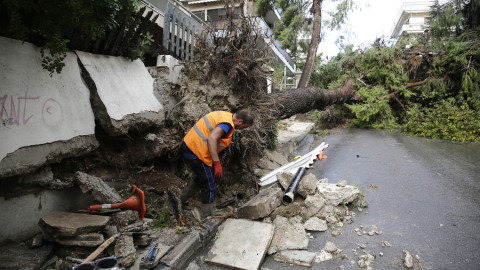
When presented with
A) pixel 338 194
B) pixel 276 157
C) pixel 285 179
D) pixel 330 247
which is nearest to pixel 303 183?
pixel 285 179

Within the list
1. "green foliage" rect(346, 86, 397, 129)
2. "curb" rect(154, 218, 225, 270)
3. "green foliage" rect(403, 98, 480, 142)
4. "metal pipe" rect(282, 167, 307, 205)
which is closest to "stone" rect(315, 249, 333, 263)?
"metal pipe" rect(282, 167, 307, 205)

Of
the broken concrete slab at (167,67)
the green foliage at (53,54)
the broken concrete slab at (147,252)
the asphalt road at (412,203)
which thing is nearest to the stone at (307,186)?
the asphalt road at (412,203)

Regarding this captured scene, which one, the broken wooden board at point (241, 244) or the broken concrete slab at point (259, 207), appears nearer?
the broken wooden board at point (241, 244)

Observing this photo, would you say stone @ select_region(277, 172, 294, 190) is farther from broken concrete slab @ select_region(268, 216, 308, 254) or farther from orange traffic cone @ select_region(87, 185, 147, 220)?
orange traffic cone @ select_region(87, 185, 147, 220)

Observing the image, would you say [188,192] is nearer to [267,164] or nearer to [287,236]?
[287,236]

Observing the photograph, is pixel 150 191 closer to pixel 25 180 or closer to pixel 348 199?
pixel 25 180

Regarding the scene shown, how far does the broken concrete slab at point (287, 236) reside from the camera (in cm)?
285

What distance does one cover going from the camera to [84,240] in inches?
89.4

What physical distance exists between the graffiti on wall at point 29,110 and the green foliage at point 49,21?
1.07ft

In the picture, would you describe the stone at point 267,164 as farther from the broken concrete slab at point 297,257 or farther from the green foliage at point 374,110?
the green foliage at point 374,110

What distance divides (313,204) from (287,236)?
2.33 feet

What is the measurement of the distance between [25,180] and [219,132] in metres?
1.89

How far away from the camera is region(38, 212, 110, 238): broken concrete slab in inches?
87.8

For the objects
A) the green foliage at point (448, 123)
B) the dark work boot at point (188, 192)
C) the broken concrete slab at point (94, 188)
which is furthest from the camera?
the green foliage at point (448, 123)
